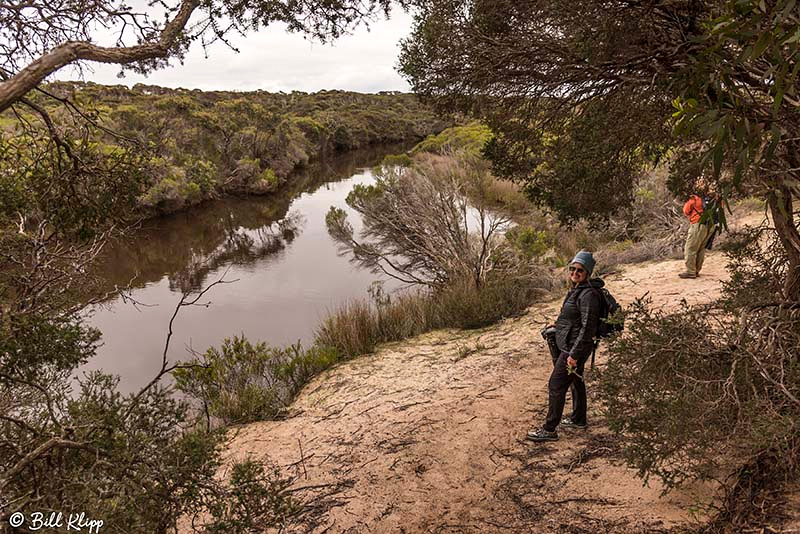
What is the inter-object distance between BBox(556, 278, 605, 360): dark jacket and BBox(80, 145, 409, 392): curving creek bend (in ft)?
16.3

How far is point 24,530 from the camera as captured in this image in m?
1.89

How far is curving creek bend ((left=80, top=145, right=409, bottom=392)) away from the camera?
10.7m

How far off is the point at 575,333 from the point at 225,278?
12665mm

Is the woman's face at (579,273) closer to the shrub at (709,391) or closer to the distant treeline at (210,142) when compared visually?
the shrub at (709,391)

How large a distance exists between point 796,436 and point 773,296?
4.56 feet

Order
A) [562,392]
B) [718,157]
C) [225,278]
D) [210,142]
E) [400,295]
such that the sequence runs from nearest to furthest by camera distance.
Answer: [718,157] → [562,392] → [400,295] → [225,278] → [210,142]

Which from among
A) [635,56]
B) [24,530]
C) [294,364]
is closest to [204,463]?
[24,530]

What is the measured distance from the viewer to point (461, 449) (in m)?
4.86

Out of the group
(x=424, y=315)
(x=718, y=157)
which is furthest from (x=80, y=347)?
A: (x=424, y=315)

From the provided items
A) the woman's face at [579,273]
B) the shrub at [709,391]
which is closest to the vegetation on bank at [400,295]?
the woman's face at [579,273]

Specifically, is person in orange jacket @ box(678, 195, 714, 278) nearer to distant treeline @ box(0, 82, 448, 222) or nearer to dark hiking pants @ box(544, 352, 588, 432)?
dark hiking pants @ box(544, 352, 588, 432)

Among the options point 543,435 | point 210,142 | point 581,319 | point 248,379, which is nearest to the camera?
point 581,319

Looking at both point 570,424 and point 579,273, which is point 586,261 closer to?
point 579,273

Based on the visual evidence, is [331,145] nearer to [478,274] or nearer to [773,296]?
[478,274]
